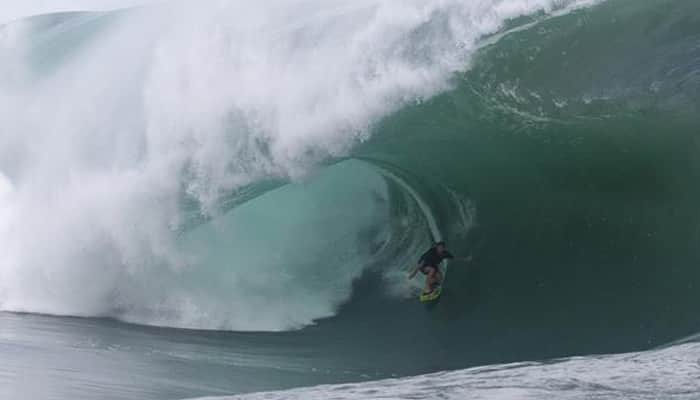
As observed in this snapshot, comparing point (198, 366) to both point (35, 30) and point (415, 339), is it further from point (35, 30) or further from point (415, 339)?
point (35, 30)

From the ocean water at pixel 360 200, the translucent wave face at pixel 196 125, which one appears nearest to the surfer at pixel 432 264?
the ocean water at pixel 360 200

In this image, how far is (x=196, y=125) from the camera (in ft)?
36.3

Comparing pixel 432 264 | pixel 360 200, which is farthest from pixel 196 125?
pixel 432 264

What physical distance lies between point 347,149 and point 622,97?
8.50 ft

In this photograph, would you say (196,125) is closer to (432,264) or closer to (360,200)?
(360,200)

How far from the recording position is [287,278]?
36.3ft

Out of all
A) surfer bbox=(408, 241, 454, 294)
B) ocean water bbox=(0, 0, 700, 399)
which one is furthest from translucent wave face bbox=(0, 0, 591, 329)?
surfer bbox=(408, 241, 454, 294)

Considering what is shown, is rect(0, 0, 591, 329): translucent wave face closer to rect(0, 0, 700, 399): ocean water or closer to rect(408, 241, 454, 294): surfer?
rect(0, 0, 700, 399): ocean water

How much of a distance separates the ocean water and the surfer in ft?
0.59

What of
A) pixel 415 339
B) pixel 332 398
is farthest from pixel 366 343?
pixel 332 398

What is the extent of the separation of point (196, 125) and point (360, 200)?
1.80 meters

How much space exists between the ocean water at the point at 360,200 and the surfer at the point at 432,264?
0.18 m

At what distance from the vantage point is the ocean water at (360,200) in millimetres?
8625

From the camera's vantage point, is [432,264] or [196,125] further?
[196,125]
